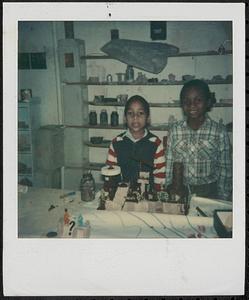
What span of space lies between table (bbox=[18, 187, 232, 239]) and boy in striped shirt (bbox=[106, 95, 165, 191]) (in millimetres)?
107

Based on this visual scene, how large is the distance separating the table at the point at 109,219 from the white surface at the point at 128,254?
2 centimetres

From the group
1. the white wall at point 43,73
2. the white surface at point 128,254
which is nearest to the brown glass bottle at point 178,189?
the white surface at point 128,254

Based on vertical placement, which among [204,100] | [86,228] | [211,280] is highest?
[204,100]

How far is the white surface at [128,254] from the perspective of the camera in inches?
49.3

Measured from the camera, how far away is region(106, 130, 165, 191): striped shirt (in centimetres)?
128

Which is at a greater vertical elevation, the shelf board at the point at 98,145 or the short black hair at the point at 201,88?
the short black hair at the point at 201,88

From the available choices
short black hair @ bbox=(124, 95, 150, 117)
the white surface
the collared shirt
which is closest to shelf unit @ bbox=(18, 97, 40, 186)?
the white surface

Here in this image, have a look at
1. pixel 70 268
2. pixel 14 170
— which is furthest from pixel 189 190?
pixel 14 170

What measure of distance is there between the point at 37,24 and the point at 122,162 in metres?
0.48

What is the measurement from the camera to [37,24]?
4.13 ft

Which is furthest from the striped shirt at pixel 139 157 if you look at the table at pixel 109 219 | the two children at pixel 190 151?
the table at pixel 109 219

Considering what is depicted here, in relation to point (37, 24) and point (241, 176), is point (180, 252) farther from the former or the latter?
point (37, 24)

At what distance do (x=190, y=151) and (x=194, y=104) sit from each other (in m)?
0.14

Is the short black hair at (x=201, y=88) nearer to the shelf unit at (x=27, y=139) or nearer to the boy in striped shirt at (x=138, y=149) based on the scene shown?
the boy in striped shirt at (x=138, y=149)
